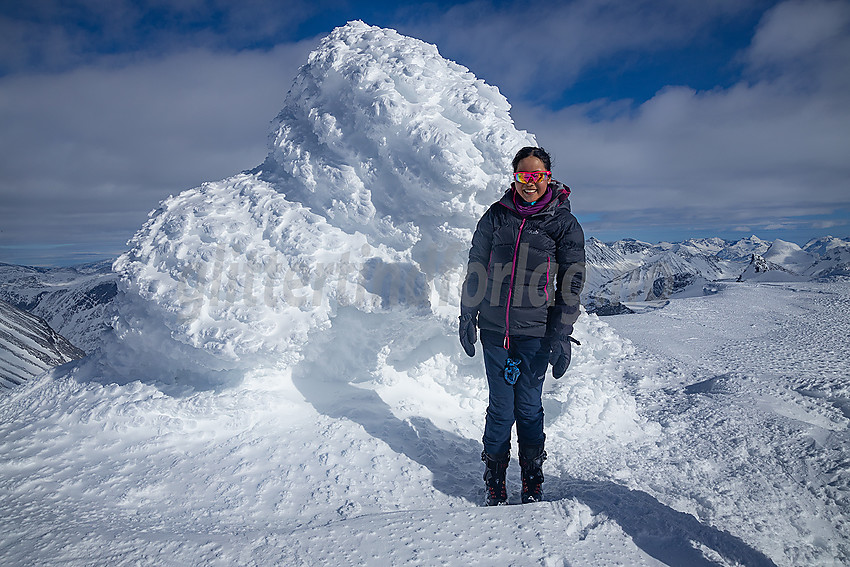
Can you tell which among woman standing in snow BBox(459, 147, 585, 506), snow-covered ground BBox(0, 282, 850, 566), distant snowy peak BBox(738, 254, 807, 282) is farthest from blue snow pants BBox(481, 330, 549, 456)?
distant snowy peak BBox(738, 254, 807, 282)

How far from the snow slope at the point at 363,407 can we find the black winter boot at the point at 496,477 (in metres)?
0.24

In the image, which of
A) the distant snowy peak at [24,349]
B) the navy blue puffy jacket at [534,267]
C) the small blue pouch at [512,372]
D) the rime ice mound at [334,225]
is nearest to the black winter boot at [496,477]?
the small blue pouch at [512,372]

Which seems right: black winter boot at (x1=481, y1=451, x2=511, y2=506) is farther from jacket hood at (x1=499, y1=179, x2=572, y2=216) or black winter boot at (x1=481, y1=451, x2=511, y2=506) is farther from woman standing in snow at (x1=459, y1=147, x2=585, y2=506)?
jacket hood at (x1=499, y1=179, x2=572, y2=216)

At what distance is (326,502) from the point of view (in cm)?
333

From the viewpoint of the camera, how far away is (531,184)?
3.08 meters

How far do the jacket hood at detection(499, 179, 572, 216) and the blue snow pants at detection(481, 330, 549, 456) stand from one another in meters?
1.02

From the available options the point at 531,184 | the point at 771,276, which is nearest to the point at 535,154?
the point at 531,184

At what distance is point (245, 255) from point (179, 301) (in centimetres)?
85

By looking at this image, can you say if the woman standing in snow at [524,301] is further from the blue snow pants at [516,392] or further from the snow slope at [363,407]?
the snow slope at [363,407]

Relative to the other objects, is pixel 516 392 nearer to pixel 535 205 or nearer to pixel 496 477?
pixel 496 477

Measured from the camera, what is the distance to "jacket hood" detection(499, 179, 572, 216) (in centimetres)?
309

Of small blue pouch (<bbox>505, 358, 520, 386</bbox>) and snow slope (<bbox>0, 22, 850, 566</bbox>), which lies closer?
snow slope (<bbox>0, 22, 850, 566</bbox>)

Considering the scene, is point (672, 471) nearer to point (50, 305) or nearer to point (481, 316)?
point (481, 316)

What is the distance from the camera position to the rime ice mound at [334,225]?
4547mm
